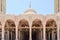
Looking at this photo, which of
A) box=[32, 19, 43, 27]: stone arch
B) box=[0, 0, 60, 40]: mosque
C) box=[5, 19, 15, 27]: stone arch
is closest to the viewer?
box=[0, 0, 60, 40]: mosque

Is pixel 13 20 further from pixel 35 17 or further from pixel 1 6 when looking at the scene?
pixel 1 6

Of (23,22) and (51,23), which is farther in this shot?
(51,23)

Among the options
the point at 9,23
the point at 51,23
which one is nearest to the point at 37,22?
the point at 51,23

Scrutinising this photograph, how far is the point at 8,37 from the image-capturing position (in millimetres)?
31891

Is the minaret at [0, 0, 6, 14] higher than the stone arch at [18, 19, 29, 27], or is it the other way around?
the minaret at [0, 0, 6, 14]

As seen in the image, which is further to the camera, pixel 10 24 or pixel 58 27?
pixel 10 24

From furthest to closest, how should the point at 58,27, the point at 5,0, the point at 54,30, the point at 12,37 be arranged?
the point at 5,0
the point at 12,37
the point at 54,30
the point at 58,27

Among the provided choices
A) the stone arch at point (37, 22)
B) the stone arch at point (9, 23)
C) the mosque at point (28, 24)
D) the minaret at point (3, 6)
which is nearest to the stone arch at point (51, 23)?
the mosque at point (28, 24)

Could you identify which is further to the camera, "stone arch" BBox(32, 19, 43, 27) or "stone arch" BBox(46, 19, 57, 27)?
"stone arch" BBox(32, 19, 43, 27)

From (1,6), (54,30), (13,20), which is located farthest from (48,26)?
(1,6)

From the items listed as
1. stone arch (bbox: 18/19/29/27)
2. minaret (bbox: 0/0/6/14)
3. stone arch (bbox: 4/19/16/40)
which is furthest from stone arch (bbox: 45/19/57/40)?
minaret (bbox: 0/0/6/14)

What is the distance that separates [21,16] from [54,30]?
5856 mm

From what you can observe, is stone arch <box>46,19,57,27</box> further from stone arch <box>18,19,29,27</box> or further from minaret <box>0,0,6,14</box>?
minaret <box>0,0,6,14</box>

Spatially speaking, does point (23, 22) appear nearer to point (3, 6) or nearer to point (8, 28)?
point (8, 28)
